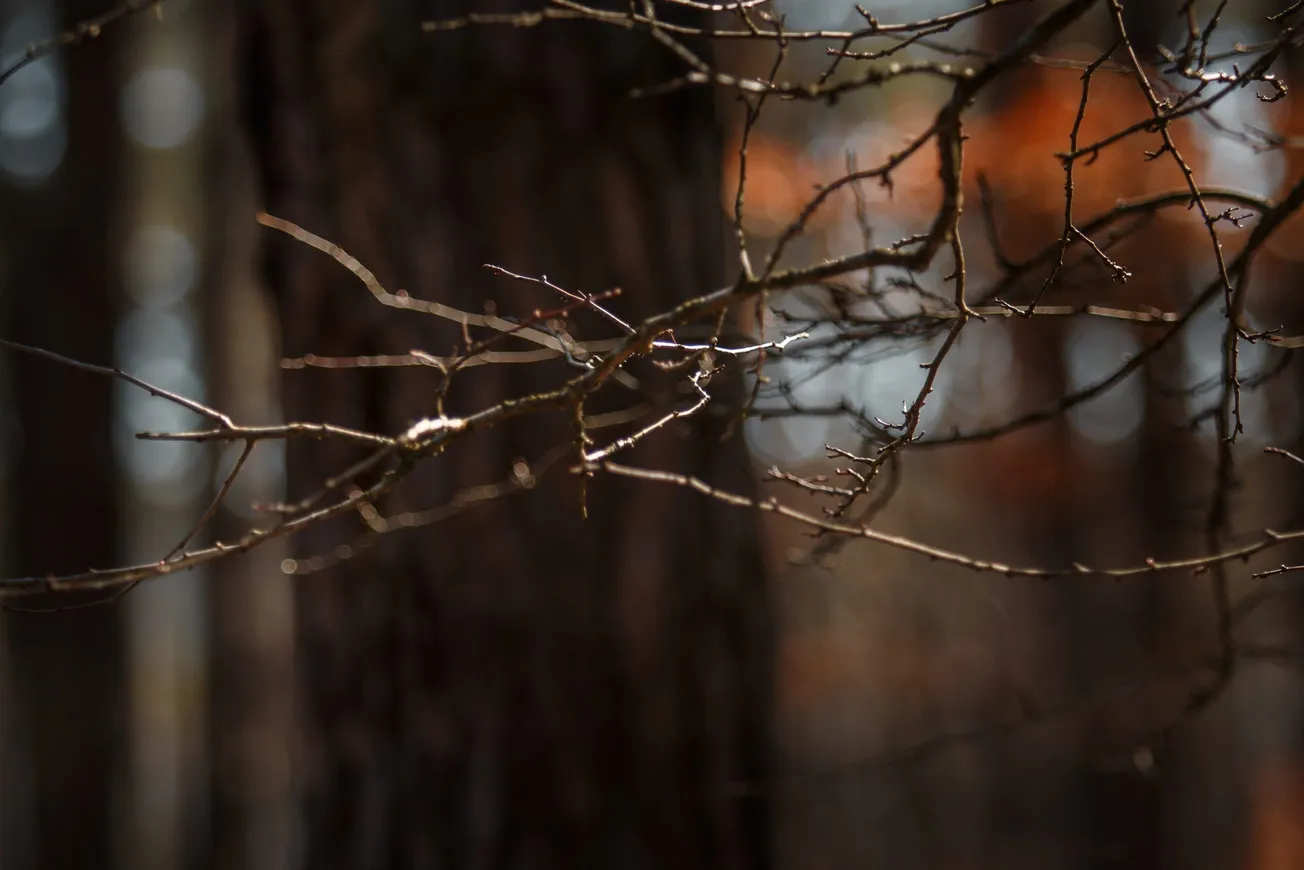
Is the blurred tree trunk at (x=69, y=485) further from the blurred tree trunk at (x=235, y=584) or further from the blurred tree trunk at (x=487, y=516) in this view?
the blurred tree trunk at (x=487, y=516)

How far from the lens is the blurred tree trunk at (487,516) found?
75.3 inches

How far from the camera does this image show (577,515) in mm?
1974

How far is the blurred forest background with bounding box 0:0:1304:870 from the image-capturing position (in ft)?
6.33

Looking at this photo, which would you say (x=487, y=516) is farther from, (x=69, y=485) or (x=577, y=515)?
(x=69, y=485)

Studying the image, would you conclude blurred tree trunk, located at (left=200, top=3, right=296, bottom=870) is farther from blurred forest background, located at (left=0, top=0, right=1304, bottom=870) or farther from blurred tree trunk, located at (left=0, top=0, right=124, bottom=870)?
blurred tree trunk, located at (left=0, top=0, right=124, bottom=870)

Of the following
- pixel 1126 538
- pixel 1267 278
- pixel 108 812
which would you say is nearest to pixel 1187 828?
pixel 1126 538

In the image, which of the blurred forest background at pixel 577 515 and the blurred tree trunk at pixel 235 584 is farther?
the blurred tree trunk at pixel 235 584

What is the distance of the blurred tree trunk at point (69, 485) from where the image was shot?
16.5 feet

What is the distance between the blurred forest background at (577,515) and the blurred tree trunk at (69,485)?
0.02m

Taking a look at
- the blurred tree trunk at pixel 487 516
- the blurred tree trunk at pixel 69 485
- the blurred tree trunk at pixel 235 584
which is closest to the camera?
the blurred tree trunk at pixel 487 516

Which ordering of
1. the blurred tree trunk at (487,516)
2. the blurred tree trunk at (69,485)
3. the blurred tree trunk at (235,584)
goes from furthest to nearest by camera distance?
the blurred tree trunk at (235,584), the blurred tree trunk at (69,485), the blurred tree trunk at (487,516)

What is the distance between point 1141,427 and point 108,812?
699 centimetres

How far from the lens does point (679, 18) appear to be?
2014mm

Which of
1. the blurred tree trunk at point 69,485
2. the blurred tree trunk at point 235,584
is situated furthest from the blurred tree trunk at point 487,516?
the blurred tree trunk at point 235,584
